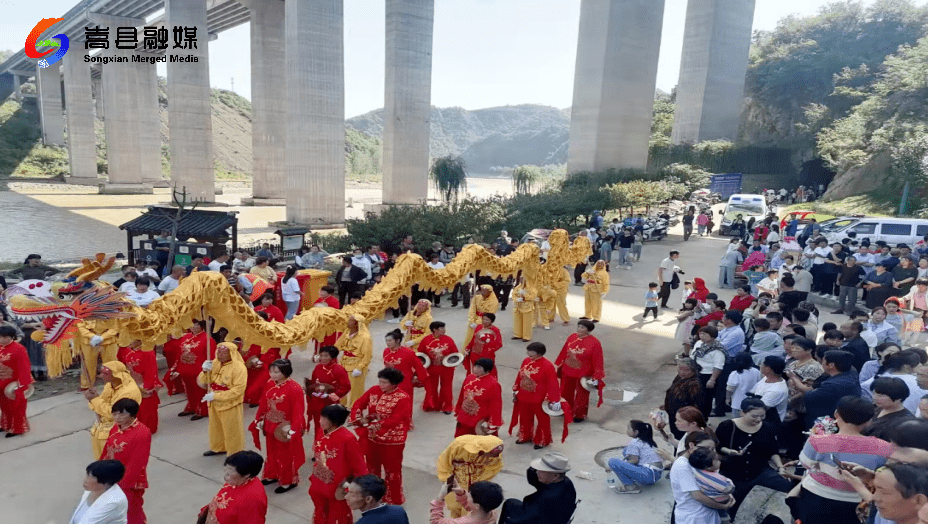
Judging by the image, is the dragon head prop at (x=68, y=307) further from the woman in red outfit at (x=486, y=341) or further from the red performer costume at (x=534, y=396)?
the woman in red outfit at (x=486, y=341)

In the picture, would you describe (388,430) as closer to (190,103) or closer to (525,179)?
(525,179)

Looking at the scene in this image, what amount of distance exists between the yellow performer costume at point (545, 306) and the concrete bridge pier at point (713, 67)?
3228cm

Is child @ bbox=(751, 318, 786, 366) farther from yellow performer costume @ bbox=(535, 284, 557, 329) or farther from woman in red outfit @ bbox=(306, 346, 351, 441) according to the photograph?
yellow performer costume @ bbox=(535, 284, 557, 329)

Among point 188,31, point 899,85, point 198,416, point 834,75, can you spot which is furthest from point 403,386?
point 834,75

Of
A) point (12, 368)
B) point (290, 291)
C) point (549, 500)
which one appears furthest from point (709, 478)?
point (290, 291)

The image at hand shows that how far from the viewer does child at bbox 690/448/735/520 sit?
3906 mm

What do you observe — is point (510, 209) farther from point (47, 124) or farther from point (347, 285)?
point (47, 124)

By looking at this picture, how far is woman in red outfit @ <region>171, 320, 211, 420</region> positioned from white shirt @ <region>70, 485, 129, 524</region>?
11.7 ft

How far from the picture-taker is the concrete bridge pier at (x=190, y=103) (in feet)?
99.1

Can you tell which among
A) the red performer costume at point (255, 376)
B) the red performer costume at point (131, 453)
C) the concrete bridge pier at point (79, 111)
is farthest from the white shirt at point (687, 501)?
the concrete bridge pier at point (79, 111)

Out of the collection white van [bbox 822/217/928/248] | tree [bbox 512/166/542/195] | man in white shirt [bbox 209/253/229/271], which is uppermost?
tree [bbox 512/166/542/195]

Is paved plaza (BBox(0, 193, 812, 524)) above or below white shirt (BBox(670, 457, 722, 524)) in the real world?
below

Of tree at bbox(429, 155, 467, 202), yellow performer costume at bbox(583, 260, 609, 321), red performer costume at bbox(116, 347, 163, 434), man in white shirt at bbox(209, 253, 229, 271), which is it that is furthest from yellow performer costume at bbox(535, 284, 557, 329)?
tree at bbox(429, 155, 467, 202)

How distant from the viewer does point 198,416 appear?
25.3ft
